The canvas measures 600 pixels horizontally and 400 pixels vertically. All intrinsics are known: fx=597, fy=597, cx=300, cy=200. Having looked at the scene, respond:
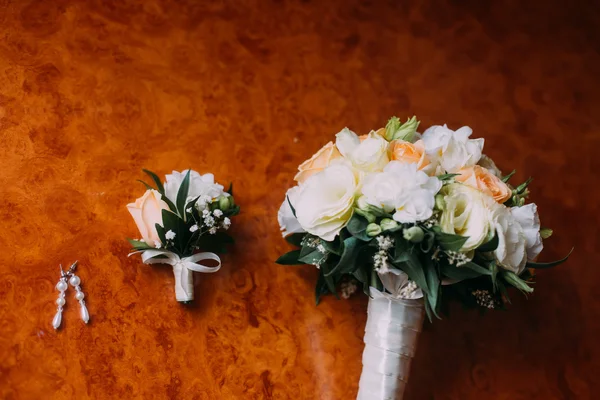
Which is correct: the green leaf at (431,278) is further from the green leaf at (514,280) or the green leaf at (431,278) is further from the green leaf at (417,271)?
the green leaf at (514,280)

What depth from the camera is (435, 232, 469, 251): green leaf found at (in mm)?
1071

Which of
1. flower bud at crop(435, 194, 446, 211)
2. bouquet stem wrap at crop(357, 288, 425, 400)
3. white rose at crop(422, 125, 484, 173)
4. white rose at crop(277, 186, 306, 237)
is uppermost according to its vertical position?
white rose at crop(422, 125, 484, 173)

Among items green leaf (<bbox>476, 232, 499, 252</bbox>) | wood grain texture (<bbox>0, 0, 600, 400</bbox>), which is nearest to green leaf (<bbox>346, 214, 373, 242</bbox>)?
green leaf (<bbox>476, 232, 499, 252</bbox>)

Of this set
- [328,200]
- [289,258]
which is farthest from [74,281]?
[328,200]

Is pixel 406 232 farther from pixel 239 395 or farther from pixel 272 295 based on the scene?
pixel 239 395

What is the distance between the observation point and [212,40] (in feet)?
4.96

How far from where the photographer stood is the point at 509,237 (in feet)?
3.71

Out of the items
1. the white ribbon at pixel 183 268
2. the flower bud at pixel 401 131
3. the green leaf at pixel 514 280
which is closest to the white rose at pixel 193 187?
the white ribbon at pixel 183 268

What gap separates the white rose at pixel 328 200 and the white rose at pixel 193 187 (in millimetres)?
218

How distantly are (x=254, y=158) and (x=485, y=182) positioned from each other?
562mm

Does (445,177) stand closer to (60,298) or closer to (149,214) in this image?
(149,214)

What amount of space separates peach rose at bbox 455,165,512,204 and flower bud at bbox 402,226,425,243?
0.54 ft

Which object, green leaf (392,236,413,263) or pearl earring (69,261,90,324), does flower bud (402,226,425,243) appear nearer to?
green leaf (392,236,413,263)

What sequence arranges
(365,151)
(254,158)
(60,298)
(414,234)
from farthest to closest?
(254,158)
(60,298)
(365,151)
(414,234)
